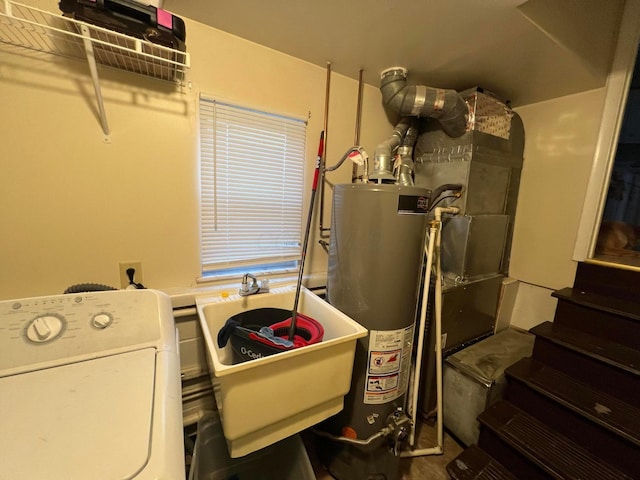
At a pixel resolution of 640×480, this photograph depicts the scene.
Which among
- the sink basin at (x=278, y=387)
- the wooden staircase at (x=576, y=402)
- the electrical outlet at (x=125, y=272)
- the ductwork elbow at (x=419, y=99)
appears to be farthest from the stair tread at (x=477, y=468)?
the ductwork elbow at (x=419, y=99)

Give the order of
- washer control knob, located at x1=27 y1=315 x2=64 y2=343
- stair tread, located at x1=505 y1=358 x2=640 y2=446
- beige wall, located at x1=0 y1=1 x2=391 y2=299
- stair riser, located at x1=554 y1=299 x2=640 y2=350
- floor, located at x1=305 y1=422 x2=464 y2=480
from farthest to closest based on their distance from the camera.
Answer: floor, located at x1=305 y1=422 x2=464 y2=480 → stair riser, located at x1=554 y1=299 x2=640 y2=350 → stair tread, located at x1=505 y1=358 x2=640 y2=446 → beige wall, located at x1=0 y1=1 x2=391 y2=299 → washer control knob, located at x1=27 y1=315 x2=64 y2=343

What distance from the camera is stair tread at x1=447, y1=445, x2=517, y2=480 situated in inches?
46.2

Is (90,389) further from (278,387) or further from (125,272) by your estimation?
(125,272)

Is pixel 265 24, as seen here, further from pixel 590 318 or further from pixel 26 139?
pixel 590 318

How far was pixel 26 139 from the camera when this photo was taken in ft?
3.04

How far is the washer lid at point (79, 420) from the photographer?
1.42ft

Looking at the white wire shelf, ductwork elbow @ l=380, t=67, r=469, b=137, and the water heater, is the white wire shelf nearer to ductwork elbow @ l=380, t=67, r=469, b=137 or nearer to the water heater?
the water heater

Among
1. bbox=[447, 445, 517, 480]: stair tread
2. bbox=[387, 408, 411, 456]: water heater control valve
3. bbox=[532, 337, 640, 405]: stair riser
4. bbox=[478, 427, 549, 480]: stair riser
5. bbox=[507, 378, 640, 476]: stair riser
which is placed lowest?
bbox=[447, 445, 517, 480]: stair tread

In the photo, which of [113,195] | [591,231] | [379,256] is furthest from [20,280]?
[591,231]

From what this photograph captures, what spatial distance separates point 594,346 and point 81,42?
2543mm

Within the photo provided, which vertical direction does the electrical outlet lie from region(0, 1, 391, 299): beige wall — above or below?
below

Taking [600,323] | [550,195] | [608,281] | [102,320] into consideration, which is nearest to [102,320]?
[102,320]

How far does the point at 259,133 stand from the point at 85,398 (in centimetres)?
122

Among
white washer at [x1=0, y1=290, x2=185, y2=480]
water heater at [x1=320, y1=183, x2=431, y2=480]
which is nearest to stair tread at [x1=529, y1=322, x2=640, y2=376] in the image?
water heater at [x1=320, y1=183, x2=431, y2=480]
